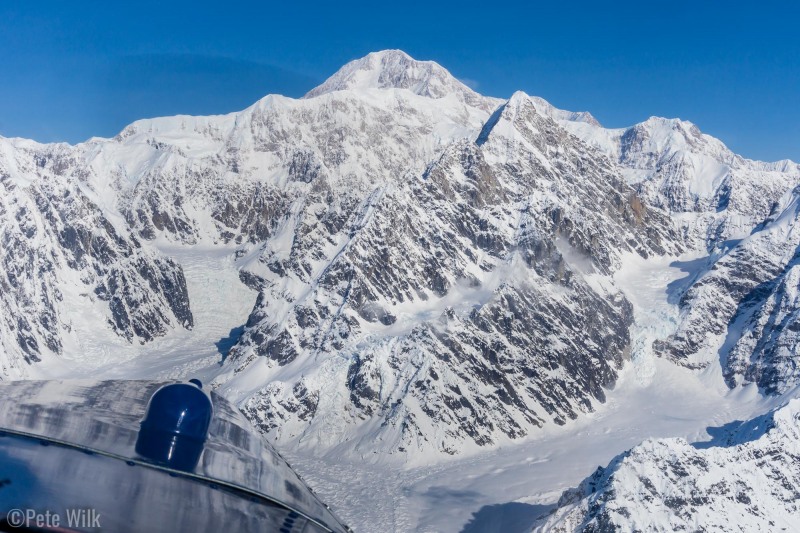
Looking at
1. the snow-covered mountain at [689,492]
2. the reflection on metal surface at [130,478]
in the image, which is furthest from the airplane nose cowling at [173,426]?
the snow-covered mountain at [689,492]

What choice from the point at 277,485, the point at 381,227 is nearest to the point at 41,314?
the point at 381,227

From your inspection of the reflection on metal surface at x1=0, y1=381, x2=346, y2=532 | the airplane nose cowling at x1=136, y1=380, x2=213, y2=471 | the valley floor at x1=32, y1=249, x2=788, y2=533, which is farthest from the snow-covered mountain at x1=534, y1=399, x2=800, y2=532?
the airplane nose cowling at x1=136, y1=380, x2=213, y2=471

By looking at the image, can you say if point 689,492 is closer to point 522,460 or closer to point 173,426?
point 522,460

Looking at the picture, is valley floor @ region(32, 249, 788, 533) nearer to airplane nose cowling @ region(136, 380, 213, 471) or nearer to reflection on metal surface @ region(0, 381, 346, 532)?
reflection on metal surface @ region(0, 381, 346, 532)

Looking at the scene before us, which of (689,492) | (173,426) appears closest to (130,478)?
(173,426)

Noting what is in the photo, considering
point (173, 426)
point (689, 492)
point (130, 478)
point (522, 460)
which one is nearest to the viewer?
point (130, 478)

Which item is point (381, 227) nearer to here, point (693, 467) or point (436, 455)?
point (436, 455)
